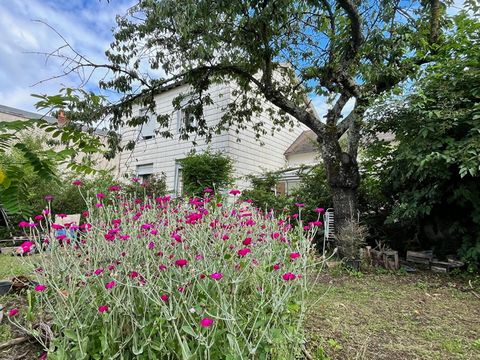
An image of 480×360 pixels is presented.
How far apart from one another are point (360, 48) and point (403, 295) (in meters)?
4.27

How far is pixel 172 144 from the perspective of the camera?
11117mm

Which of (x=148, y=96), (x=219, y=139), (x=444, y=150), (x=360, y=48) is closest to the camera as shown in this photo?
(x=444, y=150)

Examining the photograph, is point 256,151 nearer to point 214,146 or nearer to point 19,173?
point 214,146

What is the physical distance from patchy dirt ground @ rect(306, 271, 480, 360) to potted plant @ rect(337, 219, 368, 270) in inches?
20.0

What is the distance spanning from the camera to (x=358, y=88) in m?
5.73

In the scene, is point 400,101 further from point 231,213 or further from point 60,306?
point 60,306

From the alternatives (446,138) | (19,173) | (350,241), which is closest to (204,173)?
(350,241)

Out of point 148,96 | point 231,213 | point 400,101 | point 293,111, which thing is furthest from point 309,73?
point 231,213

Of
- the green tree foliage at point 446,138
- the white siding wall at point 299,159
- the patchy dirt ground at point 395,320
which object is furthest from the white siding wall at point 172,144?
the patchy dirt ground at point 395,320

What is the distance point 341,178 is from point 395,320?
306cm

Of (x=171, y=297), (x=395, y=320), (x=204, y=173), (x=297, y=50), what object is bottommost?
(x=395, y=320)

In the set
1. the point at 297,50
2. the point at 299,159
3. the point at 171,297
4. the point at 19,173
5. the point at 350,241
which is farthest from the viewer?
the point at 299,159

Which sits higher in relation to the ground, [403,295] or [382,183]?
[382,183]

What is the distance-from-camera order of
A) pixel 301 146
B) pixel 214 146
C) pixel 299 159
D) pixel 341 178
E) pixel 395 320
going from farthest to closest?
pixel 301 146 → pixel 299 159 → pixel 214 146 → pixel 341 178 → pixel 395 320
